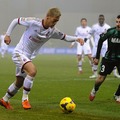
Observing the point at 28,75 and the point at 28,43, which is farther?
the point at 28,43

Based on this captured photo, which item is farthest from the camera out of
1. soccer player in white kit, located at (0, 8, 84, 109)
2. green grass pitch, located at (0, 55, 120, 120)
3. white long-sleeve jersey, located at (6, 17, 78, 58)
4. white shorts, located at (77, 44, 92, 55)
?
white shorts, located at (77, 44, 92, 55)

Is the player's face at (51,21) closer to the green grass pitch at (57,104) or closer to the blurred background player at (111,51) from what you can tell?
the green grass pitch at (57,104)

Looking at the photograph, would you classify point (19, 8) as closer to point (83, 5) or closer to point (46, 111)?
point (83, 5)

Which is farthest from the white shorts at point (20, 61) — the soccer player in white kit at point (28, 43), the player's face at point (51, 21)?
the player's face at point (51, 21)

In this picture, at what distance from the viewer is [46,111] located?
31.2ft

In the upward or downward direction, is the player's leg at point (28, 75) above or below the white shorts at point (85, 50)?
above

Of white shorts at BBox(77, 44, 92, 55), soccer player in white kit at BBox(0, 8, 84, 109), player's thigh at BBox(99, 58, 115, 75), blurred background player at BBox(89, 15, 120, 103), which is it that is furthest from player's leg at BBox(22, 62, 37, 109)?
white shorts at BBox(77, 44, 92, 55)

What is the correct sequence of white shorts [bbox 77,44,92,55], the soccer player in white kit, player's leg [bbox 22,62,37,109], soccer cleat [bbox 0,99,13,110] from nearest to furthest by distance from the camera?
player's leg [bbox 22,62,37,109] < the soccer player in white kit < soccer cleat [bbox 0,99,13,110] < white shorts [bbox 77,44,92,55]

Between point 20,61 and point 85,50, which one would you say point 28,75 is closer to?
point 20,61

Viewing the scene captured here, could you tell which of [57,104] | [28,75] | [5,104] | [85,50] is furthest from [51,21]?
[85,50]

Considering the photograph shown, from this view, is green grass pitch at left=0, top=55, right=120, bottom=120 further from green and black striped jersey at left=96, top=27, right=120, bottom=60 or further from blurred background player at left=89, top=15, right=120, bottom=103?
green and black striped jersey at left=96, top=27, right=120, bottom=60

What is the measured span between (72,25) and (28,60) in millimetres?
61459

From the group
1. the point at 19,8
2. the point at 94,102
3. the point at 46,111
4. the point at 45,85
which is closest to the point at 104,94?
the point at 94,102

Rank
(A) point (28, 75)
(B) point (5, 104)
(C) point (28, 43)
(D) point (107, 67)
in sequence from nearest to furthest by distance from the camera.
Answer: (A) point (28, 75), (C) point (28, 43), (B) point (5, 104), (D) point (107, 67)
